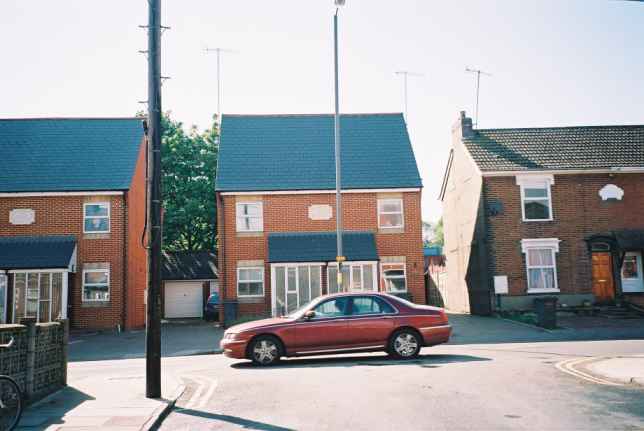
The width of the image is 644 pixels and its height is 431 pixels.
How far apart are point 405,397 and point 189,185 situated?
3142cm

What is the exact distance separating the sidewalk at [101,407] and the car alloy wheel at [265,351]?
2267mm

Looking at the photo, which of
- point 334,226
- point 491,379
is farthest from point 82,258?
point 491,379

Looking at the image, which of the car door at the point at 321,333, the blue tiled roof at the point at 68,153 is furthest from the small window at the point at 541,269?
the blue tiled roof at the point at 68,153

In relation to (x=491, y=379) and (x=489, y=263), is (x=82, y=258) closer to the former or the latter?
(x=489, y=263)

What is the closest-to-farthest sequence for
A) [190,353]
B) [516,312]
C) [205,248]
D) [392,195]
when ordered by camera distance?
[190,353], [516,312], [392,195], [205,248]

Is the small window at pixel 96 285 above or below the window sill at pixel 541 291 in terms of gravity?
above

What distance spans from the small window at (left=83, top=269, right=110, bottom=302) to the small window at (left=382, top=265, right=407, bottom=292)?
39.5 ft

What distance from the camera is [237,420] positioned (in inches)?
311

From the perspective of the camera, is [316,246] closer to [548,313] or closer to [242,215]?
[242,215]

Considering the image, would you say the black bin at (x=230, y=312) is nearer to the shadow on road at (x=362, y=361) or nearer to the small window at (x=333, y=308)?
the shadow on road at (x=362, y=361)

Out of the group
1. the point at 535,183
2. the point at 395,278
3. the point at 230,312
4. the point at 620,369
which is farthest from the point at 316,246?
the point at 620,369

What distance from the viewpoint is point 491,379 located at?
10.5 m

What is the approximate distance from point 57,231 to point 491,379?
22.0 meters

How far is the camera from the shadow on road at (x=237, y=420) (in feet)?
24.3
